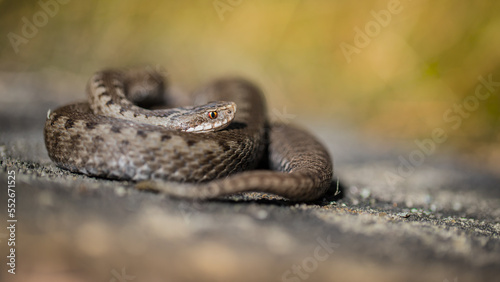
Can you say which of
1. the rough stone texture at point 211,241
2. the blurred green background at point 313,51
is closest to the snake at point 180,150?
the rough stone texture at point 211,241

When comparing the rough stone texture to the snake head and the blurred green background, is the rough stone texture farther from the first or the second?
the blurred green background

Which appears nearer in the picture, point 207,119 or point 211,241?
point 211,241

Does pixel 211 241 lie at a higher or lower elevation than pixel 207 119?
lower

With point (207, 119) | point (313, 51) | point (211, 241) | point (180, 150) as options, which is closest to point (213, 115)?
point (207, 119)

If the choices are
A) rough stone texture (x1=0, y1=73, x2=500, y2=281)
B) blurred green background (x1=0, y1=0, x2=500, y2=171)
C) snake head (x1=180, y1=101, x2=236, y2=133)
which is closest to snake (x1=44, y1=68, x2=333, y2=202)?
snake head (x1=180, y1=101, x2=236, y2=133)

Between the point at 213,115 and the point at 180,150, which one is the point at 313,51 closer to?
the point at 213,115

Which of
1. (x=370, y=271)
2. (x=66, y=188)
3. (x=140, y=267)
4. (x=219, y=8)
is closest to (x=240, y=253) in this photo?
(x=140, y=267)

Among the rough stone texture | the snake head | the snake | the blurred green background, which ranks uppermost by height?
the blurred green background
